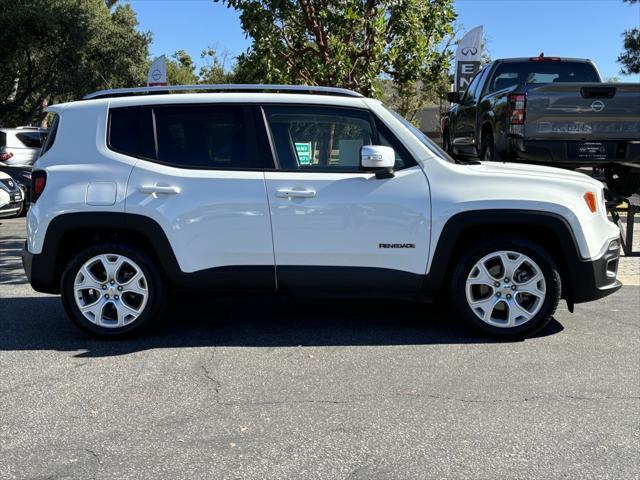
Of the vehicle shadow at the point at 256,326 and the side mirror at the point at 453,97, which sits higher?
the side mirror at the point at 453,97

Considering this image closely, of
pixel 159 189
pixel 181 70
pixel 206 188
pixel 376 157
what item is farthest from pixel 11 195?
pixel 181 70

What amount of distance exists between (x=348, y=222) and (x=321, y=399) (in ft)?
4.73

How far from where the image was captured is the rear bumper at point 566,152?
290 inches

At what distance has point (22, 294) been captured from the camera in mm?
6793

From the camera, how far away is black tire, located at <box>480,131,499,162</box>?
8.54 meters

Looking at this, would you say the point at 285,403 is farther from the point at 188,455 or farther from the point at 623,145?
the point at 623,145

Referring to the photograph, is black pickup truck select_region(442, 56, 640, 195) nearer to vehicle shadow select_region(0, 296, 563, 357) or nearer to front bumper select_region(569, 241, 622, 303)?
front bumper select_region(569, 241, 622, 303)

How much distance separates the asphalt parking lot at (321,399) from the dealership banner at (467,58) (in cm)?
772

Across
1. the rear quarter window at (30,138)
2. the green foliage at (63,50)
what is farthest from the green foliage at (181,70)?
the rear quarter window at (30,138)

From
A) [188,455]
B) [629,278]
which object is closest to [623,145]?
[629,278]

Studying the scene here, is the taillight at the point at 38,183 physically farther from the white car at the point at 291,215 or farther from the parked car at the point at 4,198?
the parked car at the point at 4,198

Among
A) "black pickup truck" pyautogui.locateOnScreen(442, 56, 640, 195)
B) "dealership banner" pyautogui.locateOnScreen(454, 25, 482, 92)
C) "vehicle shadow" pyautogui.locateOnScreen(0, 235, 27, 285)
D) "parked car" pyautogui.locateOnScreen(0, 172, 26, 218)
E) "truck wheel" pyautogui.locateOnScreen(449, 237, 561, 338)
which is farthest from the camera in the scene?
"dealership banner" pyautogui.locateOnScreen(454, 25, 482, 92)

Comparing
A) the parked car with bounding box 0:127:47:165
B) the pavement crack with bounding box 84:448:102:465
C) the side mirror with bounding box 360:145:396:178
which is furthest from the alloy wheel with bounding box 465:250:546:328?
the parked car with bounding box 0:127:47:165

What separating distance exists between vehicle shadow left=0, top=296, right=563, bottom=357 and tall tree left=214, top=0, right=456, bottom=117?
4391mm
